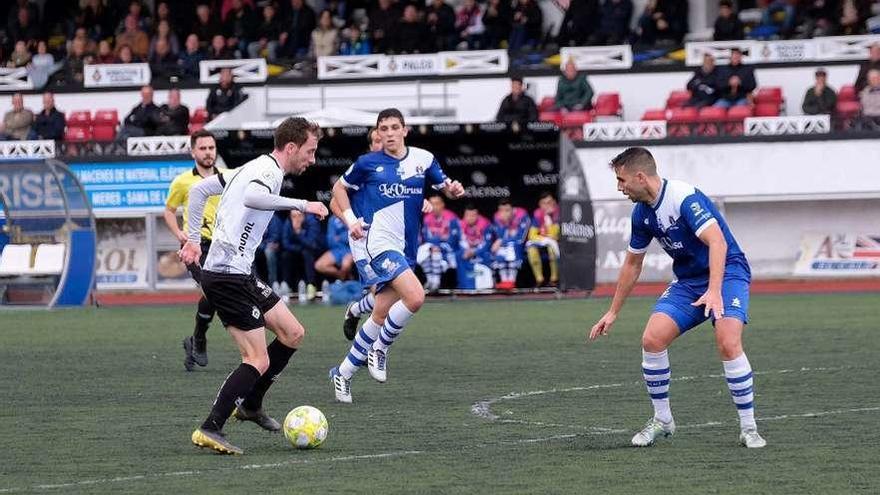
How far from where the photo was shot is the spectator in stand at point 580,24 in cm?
3200

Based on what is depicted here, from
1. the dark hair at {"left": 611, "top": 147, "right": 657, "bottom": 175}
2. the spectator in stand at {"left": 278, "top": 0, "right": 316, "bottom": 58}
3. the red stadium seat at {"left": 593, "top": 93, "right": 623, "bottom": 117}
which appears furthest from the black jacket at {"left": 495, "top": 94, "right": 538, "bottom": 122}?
the dark hair at {"left": 611, "top": 147, "right": 657, "bottom": 175}

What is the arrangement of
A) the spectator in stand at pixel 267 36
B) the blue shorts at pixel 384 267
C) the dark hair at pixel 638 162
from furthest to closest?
the spectator in stand at pixel 267 36 → the blue shorts at pixel 384 267 → the dark hair at pixel 638 162

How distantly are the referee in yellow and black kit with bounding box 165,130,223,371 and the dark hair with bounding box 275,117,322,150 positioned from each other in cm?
478

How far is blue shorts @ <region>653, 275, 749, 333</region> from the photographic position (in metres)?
9.83

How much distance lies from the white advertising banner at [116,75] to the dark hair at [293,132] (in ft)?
76.4

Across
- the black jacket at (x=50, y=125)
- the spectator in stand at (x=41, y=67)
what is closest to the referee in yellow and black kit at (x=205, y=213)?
the black jacket at (x=50, y=125)

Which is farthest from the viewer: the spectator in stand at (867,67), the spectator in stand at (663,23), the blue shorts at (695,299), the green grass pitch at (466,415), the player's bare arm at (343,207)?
the spectator in stand at (663,23)

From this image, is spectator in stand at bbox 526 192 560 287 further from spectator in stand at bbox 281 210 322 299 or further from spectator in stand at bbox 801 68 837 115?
spectator in stand at bbox 801 68 837 115

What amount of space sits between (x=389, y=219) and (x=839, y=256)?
1624 centimetres

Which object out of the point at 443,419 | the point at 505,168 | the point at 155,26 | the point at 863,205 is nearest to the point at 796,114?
the point at 863,205

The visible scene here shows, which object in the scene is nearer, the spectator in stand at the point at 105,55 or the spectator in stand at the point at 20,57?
the spectator in stand at the point at 105,55

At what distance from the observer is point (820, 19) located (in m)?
31.5

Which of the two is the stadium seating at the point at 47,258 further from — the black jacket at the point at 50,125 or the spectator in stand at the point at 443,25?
the spectator in stand at the point at 443,25

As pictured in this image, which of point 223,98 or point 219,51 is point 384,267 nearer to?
point 223,98
